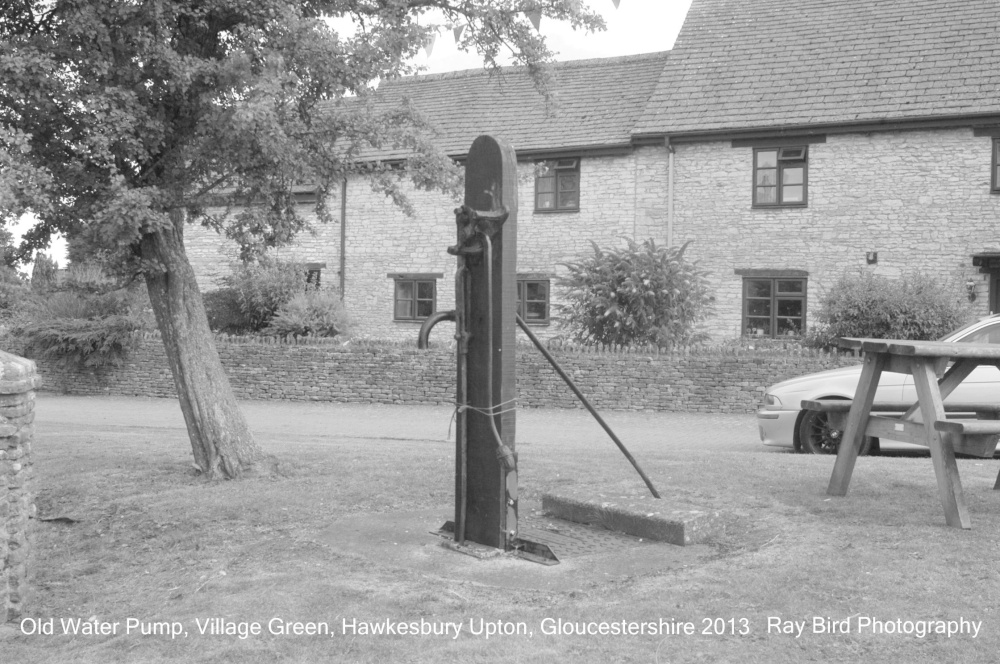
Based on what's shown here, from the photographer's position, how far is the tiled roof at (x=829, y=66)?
80.7ft

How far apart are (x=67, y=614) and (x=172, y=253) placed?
488 centimetres

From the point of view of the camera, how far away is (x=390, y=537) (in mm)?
6875

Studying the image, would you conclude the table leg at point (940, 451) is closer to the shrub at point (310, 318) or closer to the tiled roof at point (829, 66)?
the tiled roof at point (829, 66)

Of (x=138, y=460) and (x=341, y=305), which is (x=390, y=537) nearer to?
(x=138, y=460)

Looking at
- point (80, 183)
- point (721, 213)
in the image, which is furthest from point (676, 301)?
point (80, 183)

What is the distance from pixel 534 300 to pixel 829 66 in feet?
31.6

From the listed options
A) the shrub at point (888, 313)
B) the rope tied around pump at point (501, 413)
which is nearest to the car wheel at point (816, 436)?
the rope tied around pump at point (501, 413)

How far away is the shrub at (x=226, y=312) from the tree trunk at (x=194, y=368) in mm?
17259

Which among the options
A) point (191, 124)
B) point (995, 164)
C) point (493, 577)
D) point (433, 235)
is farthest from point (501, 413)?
point (433, 235)

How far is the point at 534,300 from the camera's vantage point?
28078 millimetres

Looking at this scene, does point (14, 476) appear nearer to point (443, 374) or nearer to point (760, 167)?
point (443, 374)

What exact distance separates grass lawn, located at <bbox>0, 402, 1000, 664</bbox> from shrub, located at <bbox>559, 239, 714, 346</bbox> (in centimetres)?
1157

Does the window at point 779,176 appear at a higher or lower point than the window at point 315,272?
higher

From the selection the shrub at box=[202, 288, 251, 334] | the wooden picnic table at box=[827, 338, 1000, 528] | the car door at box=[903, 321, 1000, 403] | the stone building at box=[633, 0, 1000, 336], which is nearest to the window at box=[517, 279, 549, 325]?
the stone building at box=[633, 0, 1000, 336]
